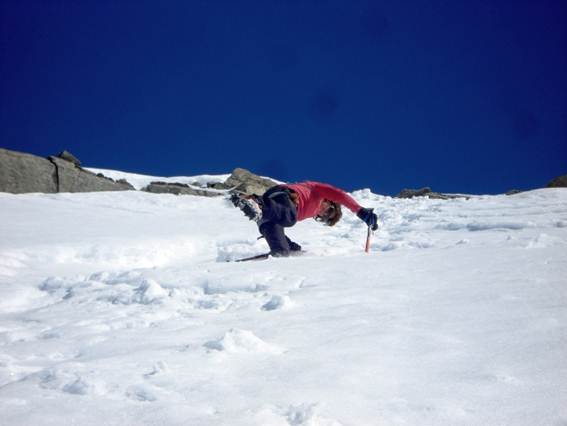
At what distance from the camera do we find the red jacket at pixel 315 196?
5.19 meters

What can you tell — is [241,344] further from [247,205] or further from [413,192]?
[413,192]

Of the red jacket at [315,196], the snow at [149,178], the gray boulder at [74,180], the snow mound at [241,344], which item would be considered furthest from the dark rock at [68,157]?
the snow mound at [241,344]

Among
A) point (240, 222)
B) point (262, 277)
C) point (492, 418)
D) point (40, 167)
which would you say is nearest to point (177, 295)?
point (262, 277)

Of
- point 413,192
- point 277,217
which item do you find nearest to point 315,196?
point 277,217

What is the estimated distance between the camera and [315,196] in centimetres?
529

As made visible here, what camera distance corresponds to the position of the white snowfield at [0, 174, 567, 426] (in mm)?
1350

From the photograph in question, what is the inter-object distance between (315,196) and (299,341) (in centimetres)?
345

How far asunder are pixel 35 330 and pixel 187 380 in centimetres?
140

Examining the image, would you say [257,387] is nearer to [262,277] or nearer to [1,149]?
[262,277]

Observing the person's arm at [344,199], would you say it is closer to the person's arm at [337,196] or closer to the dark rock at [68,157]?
the person's arm at [337,196]

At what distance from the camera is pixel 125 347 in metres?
2.01

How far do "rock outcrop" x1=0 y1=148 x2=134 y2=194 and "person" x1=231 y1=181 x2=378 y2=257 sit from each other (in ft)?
33.6

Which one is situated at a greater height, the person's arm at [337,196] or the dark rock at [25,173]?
the dark rock at [25,173]

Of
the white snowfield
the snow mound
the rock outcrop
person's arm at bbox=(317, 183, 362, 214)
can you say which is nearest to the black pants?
person's arm at bbox=(317, 183, 362, 214)
